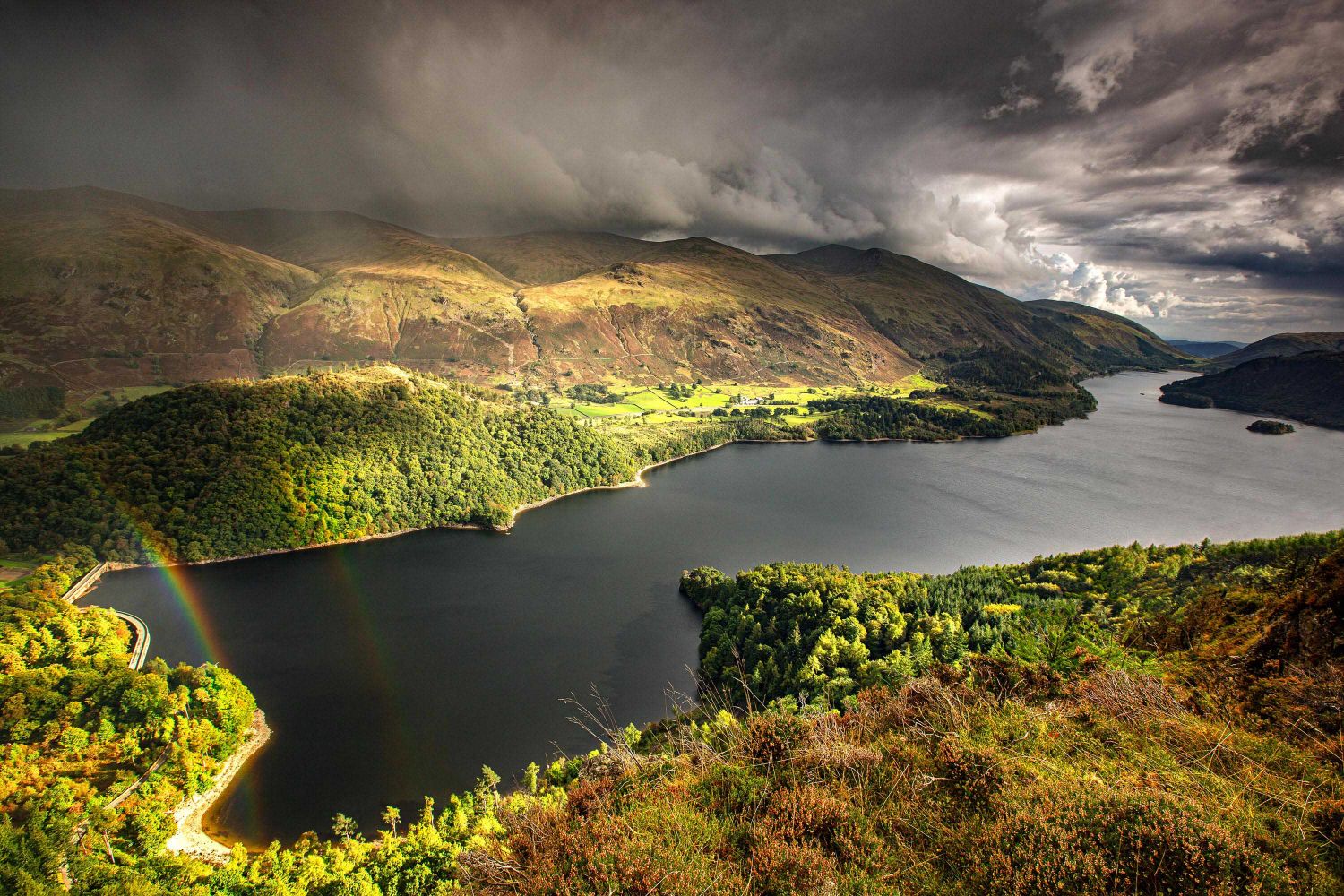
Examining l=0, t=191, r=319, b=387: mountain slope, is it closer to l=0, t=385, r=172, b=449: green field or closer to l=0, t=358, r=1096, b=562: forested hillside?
l=0, t=385, r=172, b=449: green field

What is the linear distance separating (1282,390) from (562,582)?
674 feet

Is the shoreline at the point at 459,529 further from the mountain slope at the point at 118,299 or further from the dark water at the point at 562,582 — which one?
the mountain slope at the point at 118,299

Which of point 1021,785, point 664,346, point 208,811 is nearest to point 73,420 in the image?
point 208,811

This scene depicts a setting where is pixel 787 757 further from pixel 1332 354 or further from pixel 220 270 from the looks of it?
pixel 1332 354

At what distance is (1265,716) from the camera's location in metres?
6.70

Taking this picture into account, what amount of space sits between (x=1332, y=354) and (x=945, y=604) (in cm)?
19944

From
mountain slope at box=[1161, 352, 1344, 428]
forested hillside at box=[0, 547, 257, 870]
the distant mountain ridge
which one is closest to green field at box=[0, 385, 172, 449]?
the distant mountain ridge

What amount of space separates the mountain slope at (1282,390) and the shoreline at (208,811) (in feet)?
658

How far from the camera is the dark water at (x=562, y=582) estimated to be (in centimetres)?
2989

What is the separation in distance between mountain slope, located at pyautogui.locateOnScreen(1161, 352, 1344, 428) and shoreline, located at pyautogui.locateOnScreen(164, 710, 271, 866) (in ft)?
658

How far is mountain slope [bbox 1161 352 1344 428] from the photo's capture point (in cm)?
13500

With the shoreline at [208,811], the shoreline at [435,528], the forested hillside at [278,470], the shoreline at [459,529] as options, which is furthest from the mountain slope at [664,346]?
the shoreline at [208,811]

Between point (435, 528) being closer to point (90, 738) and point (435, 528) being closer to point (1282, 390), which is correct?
point (90, 738)

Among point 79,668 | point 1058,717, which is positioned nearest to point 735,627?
point 1058,717
